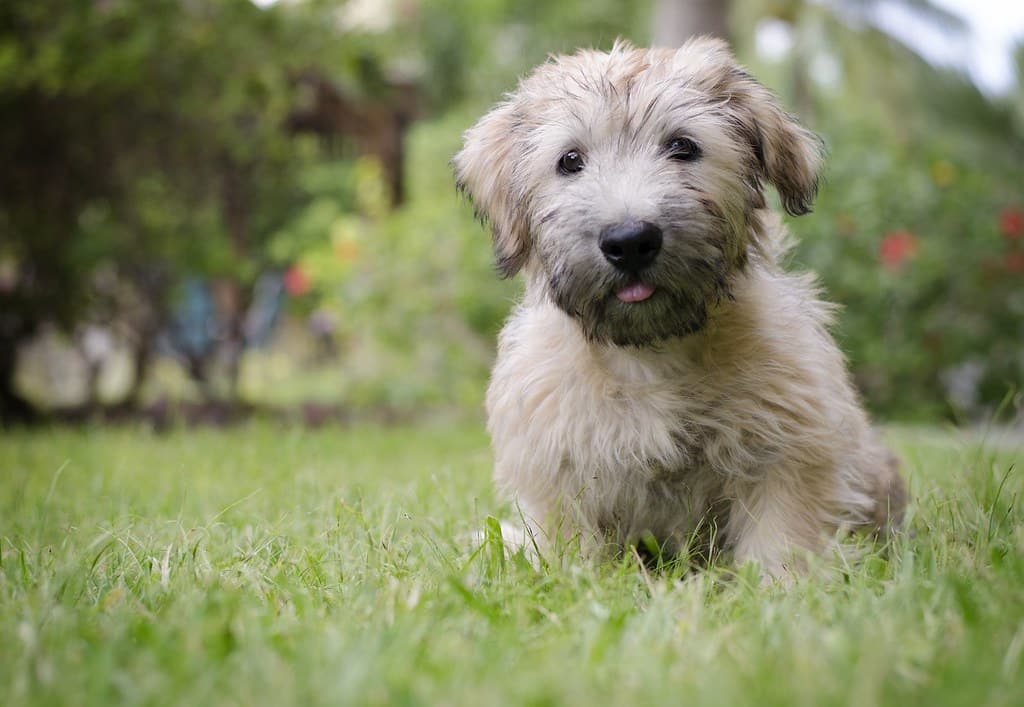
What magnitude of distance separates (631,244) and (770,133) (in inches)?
28.7

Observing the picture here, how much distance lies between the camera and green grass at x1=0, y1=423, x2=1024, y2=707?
173 cm

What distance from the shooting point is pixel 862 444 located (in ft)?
11.0

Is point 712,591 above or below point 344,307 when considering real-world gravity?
above

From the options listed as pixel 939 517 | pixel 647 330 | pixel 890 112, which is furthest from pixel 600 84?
pixel 890 112

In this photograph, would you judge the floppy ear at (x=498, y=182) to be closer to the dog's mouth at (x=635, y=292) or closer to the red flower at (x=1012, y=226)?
the dog's mouth at (x=635, y=292)

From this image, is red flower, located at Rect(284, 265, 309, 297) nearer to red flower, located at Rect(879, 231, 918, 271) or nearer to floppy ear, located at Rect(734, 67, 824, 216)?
red flower, located at Rect(879, 231, 918, 271)

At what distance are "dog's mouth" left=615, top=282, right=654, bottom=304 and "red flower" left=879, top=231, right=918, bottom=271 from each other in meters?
6.46

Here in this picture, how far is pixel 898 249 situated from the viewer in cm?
869

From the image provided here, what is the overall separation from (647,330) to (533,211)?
1.78ft

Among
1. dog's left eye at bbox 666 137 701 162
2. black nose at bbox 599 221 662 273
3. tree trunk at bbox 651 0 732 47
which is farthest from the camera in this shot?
tree trunk at bbox 651 0 732 47

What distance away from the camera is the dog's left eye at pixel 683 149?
3072 millimetres

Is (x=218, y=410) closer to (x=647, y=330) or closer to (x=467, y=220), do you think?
(x=467, y=220)

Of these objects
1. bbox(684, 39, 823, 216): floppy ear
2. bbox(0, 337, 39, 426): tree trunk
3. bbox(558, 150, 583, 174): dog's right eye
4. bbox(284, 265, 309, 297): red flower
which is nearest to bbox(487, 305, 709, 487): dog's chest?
bbox(558, 150, 583, 174): dog's right eye

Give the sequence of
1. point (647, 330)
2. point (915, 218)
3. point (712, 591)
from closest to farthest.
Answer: point (712, 591)
point (647, 330)
point (915, 218)
